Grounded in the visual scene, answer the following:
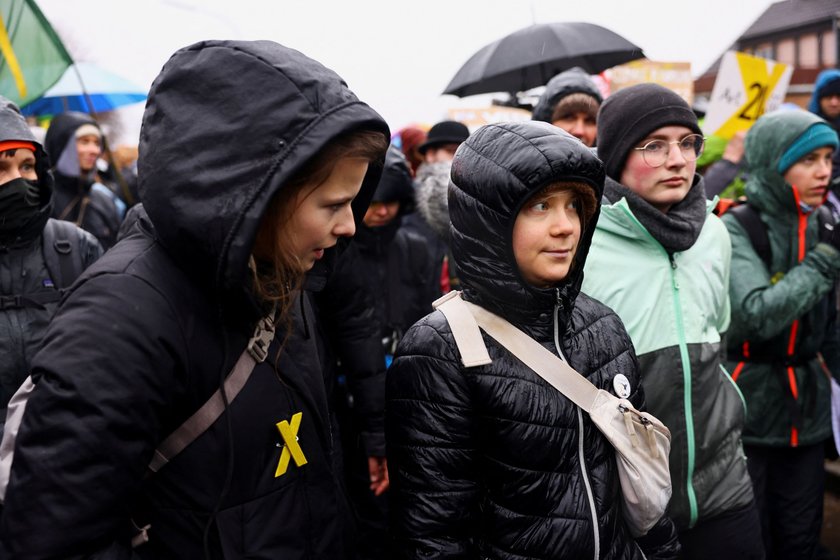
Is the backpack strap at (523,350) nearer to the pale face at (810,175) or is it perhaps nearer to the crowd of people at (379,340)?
the crowd of people at (379,340)

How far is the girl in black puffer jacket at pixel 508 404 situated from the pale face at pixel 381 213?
193 cm

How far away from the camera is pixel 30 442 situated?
3.80ft

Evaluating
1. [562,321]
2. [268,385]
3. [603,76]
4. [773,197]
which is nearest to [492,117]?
[603,76]

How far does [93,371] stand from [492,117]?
8.78 metres

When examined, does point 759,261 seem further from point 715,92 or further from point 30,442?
point 715,92

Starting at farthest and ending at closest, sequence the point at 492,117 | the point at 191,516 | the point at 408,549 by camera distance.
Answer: the point at 492,117
the point at 408,549
the point at 191,516

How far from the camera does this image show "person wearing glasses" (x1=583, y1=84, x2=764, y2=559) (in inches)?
95.3

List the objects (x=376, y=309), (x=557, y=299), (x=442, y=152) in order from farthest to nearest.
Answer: (x=442, y=152), (x=376, y=309), (x=557, y=299)

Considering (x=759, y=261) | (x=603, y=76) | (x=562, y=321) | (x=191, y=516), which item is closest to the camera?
(x=191, y=516)

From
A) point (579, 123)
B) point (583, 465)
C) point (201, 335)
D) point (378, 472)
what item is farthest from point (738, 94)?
point (201, 335)

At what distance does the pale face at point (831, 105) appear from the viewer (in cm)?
639

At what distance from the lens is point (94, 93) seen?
7340 mm

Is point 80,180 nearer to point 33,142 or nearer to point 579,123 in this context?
point 33,142

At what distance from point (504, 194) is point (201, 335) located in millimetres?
870
